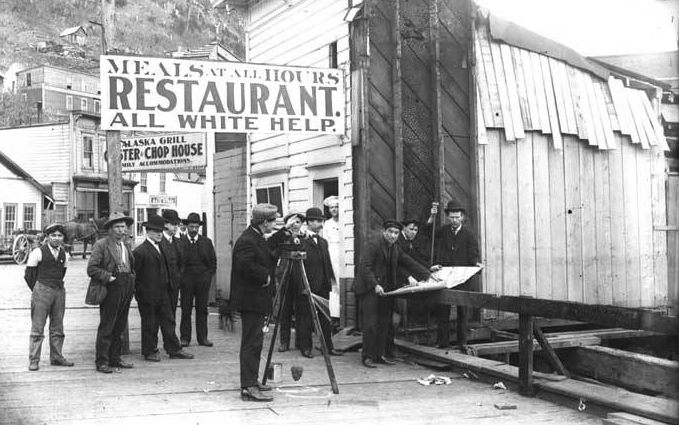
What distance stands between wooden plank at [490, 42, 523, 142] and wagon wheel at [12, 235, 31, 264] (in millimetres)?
23345

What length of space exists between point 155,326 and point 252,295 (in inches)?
113

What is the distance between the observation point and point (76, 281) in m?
22.1

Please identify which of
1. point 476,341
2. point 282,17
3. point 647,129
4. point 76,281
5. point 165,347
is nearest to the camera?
point 165,347

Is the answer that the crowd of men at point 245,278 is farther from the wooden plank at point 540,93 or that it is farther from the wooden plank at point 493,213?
the wooden plank at point 540,93

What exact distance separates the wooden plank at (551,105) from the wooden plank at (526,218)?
42 cm

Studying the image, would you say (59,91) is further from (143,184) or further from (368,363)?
(368,363)

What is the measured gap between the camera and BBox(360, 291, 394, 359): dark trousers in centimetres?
874

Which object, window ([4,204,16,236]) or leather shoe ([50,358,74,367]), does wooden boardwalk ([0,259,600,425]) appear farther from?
window ([4,204,16,236])

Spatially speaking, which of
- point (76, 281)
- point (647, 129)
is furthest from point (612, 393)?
point (76, 281)

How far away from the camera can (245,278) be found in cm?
699

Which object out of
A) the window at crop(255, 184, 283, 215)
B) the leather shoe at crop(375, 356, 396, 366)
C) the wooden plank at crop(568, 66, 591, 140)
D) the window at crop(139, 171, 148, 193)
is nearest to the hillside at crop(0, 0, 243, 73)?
the window at crop(255, 184, 283, 215)

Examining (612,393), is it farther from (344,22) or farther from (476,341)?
(344,22)

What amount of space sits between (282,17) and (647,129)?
22.4 ft

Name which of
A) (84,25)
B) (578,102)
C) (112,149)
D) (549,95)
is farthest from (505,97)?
(84,25)
